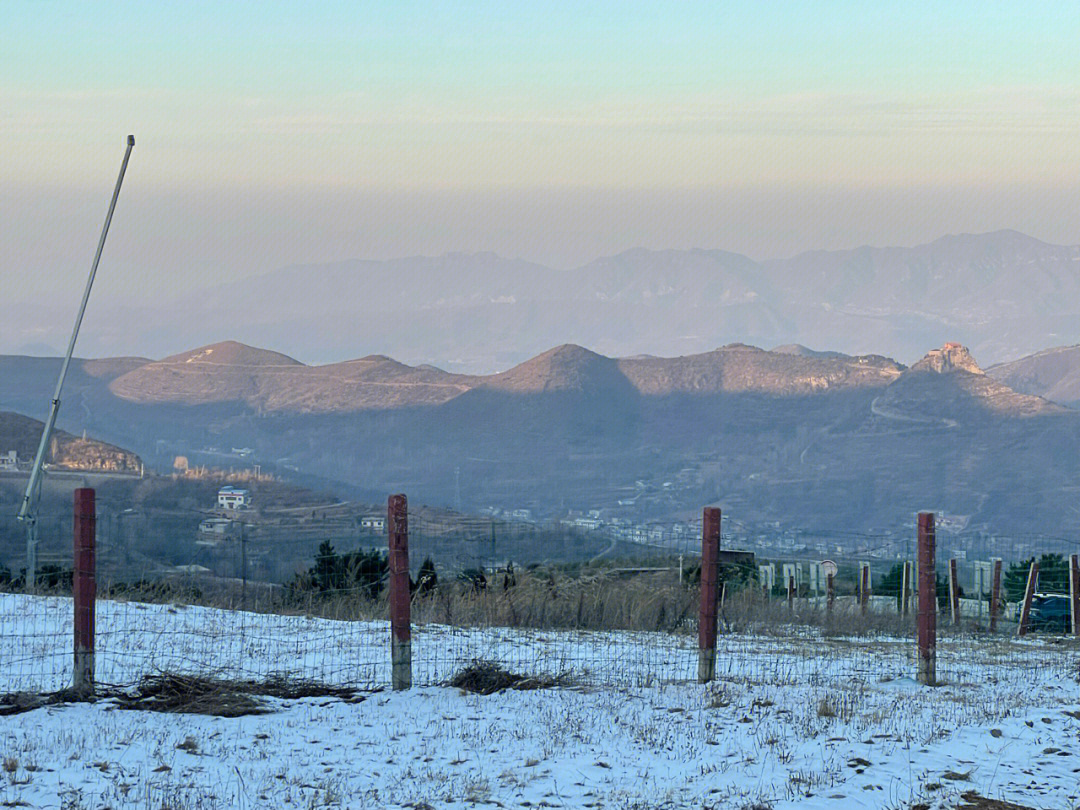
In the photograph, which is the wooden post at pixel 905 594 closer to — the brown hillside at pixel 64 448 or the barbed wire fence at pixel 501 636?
the barbed wire fence at pixel 501 636

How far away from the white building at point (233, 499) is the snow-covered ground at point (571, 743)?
334 feet

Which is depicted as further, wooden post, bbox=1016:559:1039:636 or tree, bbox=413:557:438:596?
wooden post, bbox=1016:559:1039:636

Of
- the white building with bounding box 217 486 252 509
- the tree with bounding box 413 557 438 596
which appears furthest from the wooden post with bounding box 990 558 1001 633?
the white building with bounding box 217 486 252 509

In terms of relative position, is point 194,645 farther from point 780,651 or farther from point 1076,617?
point 1076,617

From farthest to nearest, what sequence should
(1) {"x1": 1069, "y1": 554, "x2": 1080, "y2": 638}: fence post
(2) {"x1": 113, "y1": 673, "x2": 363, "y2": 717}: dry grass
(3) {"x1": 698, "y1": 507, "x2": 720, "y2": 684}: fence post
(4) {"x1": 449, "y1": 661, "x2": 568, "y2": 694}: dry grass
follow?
(1) {"x1": 1069, "y1": 554, "x2": 1080, "y2": 638}: fence post
(3) {"x1": 698, "y1": 507, "x2": 720, "y2": 684}: fence post
(4) {"x1": 449, "y1": 661, "x2": 568, "y2": 694}: dry grass
(2) {"x1": 113, "y1": 673, "x2": 363, "y2": 717}: dry grass

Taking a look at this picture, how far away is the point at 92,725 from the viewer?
10.2m

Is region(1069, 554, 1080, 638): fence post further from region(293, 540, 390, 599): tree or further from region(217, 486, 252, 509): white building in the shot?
region(217, 486, 252, 509): white building

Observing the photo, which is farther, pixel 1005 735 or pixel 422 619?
pixel 422 619

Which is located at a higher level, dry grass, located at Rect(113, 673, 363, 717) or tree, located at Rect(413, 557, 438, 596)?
dry grass, located at Rect(113, 673, 363, 717)

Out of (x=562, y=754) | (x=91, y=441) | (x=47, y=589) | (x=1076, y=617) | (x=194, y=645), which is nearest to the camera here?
(x=562, y=754)

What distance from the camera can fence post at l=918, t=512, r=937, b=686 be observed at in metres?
12.9

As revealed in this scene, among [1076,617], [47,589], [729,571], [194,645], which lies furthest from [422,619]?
[729,571]

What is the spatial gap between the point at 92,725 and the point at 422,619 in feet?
23.8

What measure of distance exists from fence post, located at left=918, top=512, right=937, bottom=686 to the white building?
338 feet
